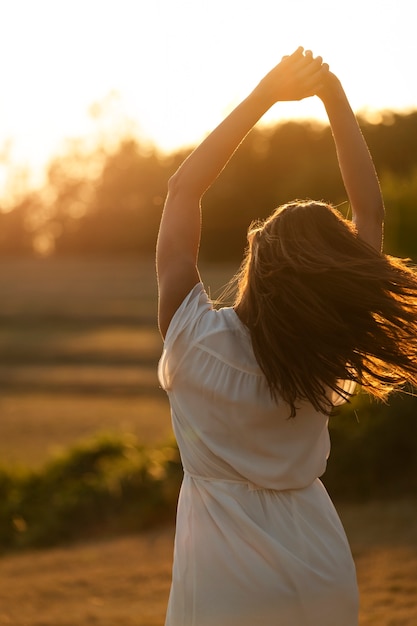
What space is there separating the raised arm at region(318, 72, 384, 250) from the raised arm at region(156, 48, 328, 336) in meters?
0.20

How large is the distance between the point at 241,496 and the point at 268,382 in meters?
0.28

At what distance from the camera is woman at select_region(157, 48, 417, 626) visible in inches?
86.9

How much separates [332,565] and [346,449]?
6.21m

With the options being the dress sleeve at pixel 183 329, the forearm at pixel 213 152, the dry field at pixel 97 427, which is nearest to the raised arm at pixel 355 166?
the forearm at pixel 213 152

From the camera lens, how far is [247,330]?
2260 mm

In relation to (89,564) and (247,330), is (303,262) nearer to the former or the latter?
(247,330)

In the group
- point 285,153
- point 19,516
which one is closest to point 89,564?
point 19,516

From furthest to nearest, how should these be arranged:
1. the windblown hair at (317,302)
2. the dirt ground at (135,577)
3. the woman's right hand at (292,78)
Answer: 1. the dirt ground at (135,577)
2. the woman's right hand at (292,78)
3. the windblown hair at (317,302)

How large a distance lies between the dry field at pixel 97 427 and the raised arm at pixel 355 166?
11.7ft

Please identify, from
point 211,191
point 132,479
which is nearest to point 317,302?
point 132,479

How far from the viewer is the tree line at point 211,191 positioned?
14.1m

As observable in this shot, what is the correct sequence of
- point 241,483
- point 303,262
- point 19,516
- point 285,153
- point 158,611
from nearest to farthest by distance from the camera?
point 303,262, point 241,483, point 158,611, point 19,516, point 285,153

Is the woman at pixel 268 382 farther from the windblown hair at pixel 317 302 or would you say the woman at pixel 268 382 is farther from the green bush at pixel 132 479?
the green bush at pixel 132 479

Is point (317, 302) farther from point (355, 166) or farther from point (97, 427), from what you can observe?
point (97, 427)
